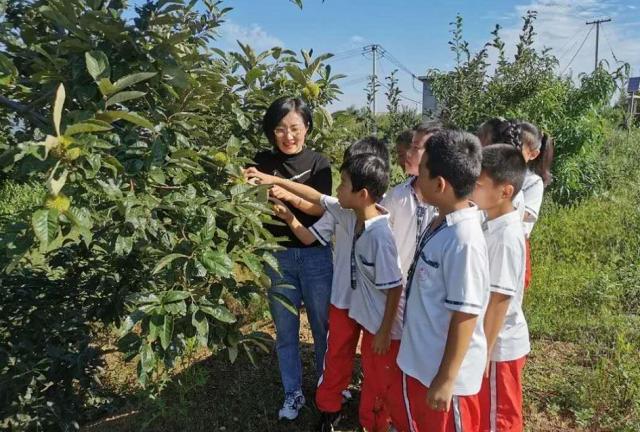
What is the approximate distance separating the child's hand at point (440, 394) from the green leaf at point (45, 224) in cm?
110

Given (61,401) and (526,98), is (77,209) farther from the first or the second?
(526,98)

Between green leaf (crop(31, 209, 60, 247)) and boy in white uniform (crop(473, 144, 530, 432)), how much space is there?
129 cm

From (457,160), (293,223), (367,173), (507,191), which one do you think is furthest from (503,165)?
(293,223)

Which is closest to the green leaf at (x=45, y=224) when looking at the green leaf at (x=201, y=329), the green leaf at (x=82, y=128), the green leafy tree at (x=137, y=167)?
the green leafy tree at (x=137, y=167)

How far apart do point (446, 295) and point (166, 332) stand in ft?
2.60

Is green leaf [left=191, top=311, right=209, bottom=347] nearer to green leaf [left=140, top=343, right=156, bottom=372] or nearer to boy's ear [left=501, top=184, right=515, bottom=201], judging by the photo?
green leaf [left=140, top=343, right=156, bottom=372]

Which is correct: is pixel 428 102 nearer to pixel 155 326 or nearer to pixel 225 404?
pixel 225 404

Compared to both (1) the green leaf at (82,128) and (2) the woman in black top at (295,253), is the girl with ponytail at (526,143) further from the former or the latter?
(1) the green leaf at (82,128)

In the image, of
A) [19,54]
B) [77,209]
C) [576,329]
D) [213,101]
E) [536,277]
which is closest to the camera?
[77,209]

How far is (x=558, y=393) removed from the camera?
2602 millimetres

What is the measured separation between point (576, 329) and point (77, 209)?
2.99 metres

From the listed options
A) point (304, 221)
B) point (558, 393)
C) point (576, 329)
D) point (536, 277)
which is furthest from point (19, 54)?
point (536, 277)

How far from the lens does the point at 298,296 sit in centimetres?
238

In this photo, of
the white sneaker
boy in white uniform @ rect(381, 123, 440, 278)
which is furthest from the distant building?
the white sneaker
